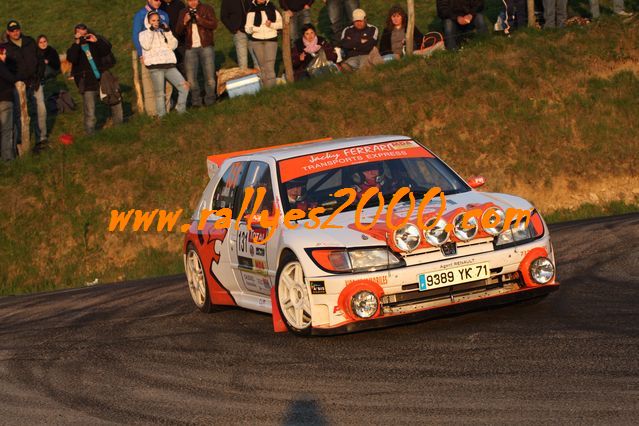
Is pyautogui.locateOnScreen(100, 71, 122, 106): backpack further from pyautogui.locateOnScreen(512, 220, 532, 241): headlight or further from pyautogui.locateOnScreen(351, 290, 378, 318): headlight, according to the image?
pyautogui.locateOnScreen(351, 290, 378, 318): headlight

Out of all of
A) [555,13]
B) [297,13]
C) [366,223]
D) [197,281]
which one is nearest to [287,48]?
[297,13]

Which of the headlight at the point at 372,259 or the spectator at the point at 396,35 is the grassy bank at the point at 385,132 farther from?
the headlight at the point at 372,259

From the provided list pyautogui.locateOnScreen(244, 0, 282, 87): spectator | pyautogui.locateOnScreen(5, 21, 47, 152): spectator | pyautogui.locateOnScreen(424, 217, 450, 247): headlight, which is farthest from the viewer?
pyautogui.locateOnScreen(244, 0, 282, 87): spectator

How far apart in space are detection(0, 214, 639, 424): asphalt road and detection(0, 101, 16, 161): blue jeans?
8770 mm

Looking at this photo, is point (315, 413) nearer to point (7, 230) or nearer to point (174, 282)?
point (174, 282)

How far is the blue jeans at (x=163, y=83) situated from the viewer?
20.0 metres

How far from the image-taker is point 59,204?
64.9 feet

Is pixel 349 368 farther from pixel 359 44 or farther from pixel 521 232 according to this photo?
pixel 359 44

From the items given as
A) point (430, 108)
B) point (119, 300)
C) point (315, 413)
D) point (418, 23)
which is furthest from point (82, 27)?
point (315, 413)

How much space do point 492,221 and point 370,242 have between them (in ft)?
3.05

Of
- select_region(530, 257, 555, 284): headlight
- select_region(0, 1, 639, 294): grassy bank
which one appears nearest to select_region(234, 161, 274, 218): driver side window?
select_region(530, 257, 555, 284): headlight

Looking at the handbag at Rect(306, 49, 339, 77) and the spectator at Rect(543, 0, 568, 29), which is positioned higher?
the spectator at Rect(543, 0, 568, 29)

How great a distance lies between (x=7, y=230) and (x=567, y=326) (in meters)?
13.0

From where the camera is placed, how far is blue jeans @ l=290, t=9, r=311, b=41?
76.3 feet
